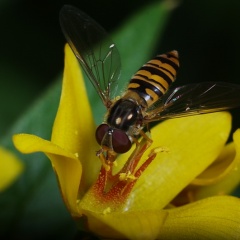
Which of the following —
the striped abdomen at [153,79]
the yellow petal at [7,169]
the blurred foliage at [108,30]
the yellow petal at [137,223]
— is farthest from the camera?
the blurred foliage at [108,30]

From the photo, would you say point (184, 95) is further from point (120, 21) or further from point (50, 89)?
point (120, 21)

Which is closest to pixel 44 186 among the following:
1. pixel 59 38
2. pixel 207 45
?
pixel 59 38

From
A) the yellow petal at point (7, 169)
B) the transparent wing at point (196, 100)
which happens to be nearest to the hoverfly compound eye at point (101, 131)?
the transparent wing at point (196, 100)

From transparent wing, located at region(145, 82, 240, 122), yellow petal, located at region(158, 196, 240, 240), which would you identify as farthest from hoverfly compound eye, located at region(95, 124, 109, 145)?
yellow petal, located at region(158, 196, 240, 240)

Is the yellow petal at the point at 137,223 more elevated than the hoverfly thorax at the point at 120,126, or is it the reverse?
the hoverfly thorax at the point at 120,126

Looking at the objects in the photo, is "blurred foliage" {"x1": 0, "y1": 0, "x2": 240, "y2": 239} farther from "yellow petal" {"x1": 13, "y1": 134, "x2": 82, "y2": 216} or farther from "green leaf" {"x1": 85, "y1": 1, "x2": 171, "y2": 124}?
"yellow petal" {"x1": 13, "y1": 134, "x2": 82, "y2": 216}

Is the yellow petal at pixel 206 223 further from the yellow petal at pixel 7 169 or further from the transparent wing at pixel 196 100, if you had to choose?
the yellow petal at pixel 7 169

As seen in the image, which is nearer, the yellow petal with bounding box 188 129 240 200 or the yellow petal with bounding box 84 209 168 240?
the yellow petal with bounding box 84 209 168 240
